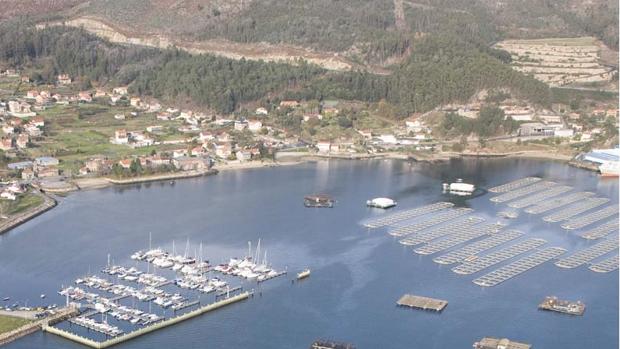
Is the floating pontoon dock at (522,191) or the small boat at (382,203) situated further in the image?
the floating pontoon dock at (522,191)

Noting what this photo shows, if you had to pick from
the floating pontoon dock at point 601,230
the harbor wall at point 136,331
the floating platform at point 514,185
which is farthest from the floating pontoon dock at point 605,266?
the harbor wall at point 136,331

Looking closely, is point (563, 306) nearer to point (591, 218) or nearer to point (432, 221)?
point (432, 221)

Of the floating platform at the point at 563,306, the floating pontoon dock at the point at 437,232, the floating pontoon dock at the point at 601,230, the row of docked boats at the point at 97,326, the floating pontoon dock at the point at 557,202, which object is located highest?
the floating pontoon dock at the point at 557,202

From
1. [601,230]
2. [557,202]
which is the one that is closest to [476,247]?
[601,230]

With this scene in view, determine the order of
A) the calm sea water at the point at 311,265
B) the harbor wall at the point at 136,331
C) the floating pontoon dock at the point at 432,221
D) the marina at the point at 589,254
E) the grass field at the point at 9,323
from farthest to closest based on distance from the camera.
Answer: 1. the floating pontoon dock at the point at 432,221
2. the marina at the point at 589,254
3. the calm sea water at the point at 311,265
4. the grass field at the point at 9,323
5. the harbor wall at the point at 136,331

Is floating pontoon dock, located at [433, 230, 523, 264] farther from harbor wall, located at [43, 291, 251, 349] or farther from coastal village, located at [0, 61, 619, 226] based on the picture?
coastal village, located at [0, 61, 619, 226]

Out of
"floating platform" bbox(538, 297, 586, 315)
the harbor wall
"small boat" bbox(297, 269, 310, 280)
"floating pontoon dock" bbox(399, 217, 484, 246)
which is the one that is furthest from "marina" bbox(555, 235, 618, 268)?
the harbor wall

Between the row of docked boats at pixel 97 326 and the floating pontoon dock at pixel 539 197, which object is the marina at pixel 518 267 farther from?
the row of docked boats at pixel 97 326
